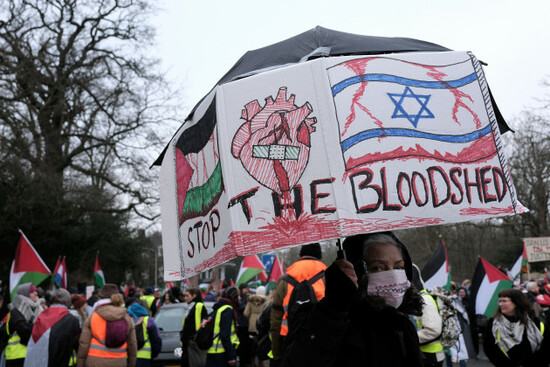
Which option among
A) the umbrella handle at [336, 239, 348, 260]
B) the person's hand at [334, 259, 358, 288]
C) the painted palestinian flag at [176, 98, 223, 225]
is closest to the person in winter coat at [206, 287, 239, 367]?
the painted palestinian flag at [176, 98, 223, 225]

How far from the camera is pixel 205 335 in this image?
378 inches

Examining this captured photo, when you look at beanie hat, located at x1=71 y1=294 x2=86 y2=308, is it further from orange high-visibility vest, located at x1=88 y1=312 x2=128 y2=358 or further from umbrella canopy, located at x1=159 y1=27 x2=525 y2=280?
umbrella canopy, located at x1=159 y1=27 x2=525 y2=280

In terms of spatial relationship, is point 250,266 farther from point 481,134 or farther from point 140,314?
point 481,134

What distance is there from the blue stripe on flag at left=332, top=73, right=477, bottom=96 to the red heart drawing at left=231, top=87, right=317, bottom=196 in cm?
19

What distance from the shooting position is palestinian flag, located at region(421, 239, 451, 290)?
1251cm

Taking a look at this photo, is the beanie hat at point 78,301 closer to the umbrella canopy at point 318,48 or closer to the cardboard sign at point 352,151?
the umbrella canopy at point 318,48

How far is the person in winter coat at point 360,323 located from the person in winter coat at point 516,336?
3.88 meters

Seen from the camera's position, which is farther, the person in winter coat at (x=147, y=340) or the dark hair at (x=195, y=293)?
the dark hair at (x=195, y=293)

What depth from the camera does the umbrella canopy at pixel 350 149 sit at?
2709 mm

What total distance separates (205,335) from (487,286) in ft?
15.6

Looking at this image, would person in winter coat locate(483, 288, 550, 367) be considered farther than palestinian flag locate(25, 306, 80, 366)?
No

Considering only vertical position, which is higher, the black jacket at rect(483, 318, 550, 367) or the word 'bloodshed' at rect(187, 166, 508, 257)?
the word 'bloodshed' at rect(187, 166, 508, 257)

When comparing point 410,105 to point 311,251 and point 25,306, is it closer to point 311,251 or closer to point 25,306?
point 311,251

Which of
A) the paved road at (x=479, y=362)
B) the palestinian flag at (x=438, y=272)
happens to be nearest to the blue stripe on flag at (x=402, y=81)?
the palestinian flag at (x=438, y=272)
